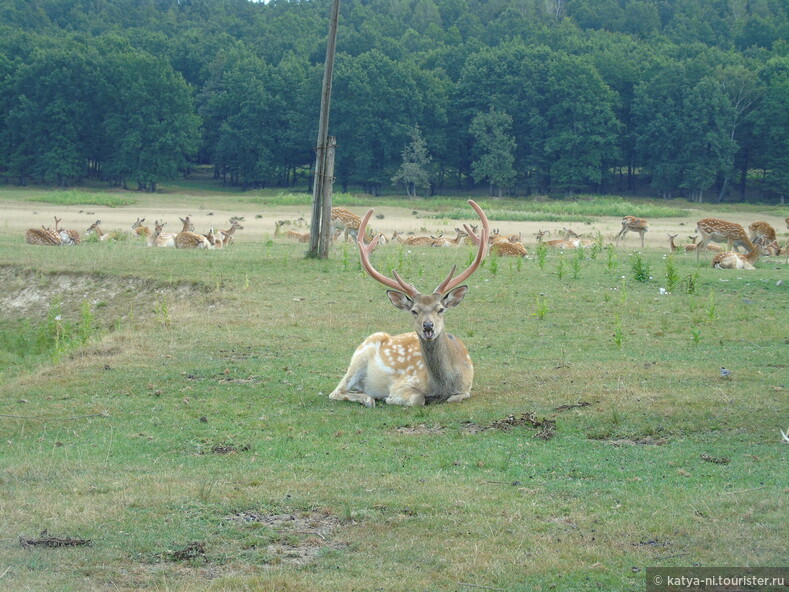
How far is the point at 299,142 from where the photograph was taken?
74125 mm

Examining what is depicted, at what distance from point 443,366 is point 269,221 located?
30.5 m

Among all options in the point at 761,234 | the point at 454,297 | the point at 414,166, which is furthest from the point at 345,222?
the point at 414,166

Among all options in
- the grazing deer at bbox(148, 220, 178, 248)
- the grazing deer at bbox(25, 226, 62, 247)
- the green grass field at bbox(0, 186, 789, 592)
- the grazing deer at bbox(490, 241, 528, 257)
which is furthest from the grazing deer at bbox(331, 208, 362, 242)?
the green grass field at bbox(0, 186, 789, 592)

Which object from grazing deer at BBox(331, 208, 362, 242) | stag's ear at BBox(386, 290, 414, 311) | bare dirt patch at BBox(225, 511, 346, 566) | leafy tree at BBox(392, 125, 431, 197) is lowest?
bare dirt patch at BBox(225, 511, 346, 566)

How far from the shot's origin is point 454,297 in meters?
9.80

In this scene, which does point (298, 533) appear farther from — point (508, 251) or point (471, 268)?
point (508, 251)

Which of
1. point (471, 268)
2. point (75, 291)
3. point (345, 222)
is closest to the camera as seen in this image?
point (471, 268)

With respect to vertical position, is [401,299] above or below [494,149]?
below

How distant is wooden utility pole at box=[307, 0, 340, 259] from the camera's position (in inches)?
819

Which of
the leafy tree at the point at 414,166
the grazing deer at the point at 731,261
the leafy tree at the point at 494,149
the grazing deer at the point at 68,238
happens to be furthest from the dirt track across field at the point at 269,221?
the leafy tree at the point at 494,149

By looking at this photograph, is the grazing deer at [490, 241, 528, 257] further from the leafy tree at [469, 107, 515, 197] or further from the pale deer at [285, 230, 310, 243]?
the leafy tree at [469, 107, 515, 197]

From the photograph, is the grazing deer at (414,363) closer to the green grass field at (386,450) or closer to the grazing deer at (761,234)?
the green grass field at (386,450)

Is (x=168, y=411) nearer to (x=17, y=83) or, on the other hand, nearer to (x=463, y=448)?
(x=463, y=448)

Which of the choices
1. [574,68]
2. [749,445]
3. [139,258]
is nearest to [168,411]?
[749,445]
